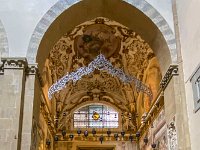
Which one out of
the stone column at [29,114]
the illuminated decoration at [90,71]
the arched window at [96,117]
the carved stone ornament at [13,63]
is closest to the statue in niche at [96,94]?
the arched window at [96,117]

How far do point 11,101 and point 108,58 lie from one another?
7275mm

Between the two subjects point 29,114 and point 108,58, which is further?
point 108,58

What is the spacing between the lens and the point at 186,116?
25.9 ft

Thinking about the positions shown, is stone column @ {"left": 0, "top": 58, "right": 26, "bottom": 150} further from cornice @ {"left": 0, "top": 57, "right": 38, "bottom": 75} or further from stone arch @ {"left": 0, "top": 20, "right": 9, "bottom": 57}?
stone arch @ {"left": 0, "top": 20, "right": 9, "bottom": 57}

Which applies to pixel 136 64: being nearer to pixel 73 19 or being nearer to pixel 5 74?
pixel 73 19

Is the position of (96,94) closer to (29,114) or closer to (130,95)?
(130,95)

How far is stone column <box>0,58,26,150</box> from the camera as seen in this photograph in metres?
7.57

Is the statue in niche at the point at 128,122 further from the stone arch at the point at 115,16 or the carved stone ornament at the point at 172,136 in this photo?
the carved stone ornament at the point at 172,136


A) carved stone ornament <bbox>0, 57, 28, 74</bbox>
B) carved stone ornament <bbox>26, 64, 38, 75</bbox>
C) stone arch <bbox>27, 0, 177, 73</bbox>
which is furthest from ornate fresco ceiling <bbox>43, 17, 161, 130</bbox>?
carved stone ornament <bbox>0, 57, 28, 74</bbox>

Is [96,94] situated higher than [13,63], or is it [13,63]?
[96,94]

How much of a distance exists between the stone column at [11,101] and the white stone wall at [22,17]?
375mm

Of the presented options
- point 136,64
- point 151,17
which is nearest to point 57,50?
point 136,64

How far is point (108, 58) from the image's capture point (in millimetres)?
14742

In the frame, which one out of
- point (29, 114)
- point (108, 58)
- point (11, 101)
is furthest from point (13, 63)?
point (108, 58)
